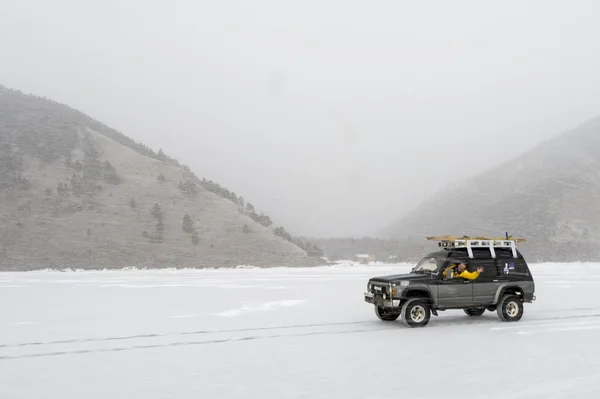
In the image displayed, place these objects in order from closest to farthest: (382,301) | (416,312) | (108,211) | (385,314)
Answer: (416,312)
(382,301)
(385,314)
(108,211)

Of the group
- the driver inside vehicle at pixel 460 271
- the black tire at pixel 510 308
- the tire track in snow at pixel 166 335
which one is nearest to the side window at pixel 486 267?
the driver inside vehicle at pixel 460 271

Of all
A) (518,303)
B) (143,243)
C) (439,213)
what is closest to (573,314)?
(518,303)

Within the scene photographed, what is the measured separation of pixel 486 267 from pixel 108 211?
4902 cm

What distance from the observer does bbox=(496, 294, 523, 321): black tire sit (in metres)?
15.7

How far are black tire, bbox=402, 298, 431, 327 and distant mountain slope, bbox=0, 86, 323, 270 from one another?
39381mm

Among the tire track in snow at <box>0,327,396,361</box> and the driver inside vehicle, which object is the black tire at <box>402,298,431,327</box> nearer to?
the tire track in snow at <box>0,327,396,361</box>

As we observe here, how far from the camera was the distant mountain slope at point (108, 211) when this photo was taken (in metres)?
50.7

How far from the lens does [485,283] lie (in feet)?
51.5

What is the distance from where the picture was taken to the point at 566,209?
105 m

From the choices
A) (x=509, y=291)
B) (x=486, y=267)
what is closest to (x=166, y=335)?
(x=486, y=267)

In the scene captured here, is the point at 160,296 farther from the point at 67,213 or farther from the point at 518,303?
the point at 67,213

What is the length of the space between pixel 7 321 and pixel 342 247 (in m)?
77.0

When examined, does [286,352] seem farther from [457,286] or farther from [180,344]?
[457,286]

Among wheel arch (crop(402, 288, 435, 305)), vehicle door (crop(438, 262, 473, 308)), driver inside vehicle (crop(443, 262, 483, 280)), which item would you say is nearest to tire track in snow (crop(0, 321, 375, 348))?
wheel arch (crop(402, 288, 435, 305))
